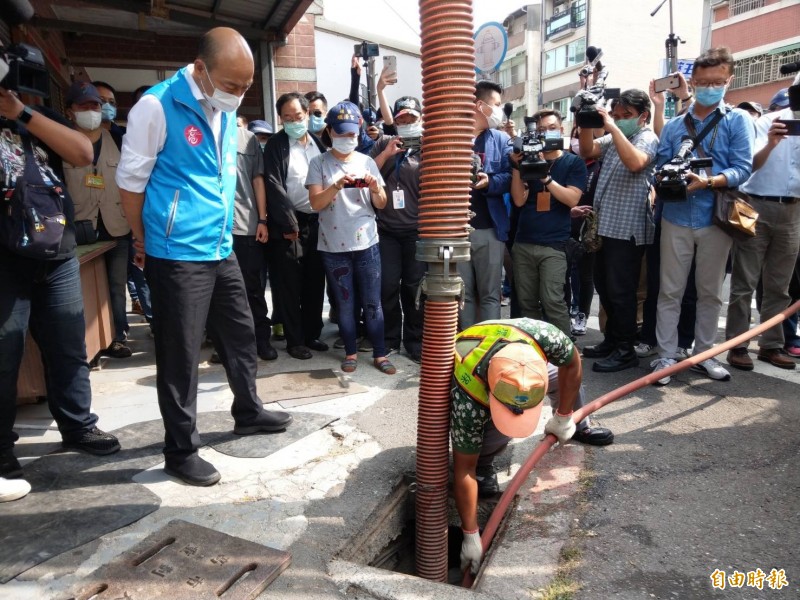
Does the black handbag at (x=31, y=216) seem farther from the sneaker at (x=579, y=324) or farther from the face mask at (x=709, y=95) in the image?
the sneaker at (x=579, y=324)

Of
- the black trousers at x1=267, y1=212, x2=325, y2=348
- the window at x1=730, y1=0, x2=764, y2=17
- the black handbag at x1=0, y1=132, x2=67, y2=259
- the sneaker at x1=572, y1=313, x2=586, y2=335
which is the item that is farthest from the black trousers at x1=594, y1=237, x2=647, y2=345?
the window at x1=730, y1=0, x2=764, y2=17

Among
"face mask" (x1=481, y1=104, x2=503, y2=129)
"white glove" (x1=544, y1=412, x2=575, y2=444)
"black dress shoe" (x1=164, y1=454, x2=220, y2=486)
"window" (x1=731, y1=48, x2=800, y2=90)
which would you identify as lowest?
"black dress shoe" (x1=164, y1=454, x2=220, y2=486)

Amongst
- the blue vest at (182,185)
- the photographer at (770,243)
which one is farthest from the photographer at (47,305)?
the photographer at (770,243)

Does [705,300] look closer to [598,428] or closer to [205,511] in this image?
[598,428]

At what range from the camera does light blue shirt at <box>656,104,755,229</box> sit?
4.19 m

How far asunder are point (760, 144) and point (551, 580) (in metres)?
4.52

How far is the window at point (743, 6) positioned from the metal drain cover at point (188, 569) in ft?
99.7

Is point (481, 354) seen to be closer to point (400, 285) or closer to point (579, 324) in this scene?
point (400, 285)

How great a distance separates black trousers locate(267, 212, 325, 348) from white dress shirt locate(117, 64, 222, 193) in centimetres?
213

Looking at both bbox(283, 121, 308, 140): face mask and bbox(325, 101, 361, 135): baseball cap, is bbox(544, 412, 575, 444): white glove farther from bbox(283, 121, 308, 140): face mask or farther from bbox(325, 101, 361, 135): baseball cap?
bbox(283, 121, 308, 140): face mask

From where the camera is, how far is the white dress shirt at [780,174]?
4.53 metres

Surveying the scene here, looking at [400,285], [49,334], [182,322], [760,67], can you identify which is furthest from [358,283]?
[760,67]

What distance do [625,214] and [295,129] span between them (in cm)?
271

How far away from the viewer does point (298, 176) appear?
488cm
